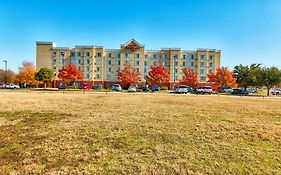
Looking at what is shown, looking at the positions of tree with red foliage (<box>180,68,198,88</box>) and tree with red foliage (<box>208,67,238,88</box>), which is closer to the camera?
tree with red foliage (<box>208,67,238,88</box>)

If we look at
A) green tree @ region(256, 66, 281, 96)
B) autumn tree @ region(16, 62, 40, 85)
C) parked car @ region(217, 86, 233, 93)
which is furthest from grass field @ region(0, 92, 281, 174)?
autumn tree @ region(16, 62, 40, 85)

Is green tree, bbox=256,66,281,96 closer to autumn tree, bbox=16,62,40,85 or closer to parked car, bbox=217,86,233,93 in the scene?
parked car, bbox=217,86,233,93

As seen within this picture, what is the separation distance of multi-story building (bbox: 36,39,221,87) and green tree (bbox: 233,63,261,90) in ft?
53.7

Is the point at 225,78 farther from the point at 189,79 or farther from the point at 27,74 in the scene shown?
the point at 27,74

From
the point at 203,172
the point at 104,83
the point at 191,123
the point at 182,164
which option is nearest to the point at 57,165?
the point at 182,164

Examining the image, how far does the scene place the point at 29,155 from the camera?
239 inches

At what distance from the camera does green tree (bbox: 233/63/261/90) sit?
1877 inches

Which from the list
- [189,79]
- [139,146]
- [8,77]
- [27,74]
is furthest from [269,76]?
[8,77]

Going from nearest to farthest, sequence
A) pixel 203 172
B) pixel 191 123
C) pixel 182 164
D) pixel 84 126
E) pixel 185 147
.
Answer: pixel 203 172 < pixel 182 164 < pixel 185 147 < pixel 84 126 < pixel 191 123

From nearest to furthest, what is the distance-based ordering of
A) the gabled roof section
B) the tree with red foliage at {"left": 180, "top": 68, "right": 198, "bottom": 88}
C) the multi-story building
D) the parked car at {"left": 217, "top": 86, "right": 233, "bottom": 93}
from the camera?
the parked car at {"left": 217, "top": 86, "right": 233, "bottom": 93}, the tree with red foliage at {"left": 180, "top": 68, "right": 198, "bottom": 88}, the gabled roof section, the multi-story building

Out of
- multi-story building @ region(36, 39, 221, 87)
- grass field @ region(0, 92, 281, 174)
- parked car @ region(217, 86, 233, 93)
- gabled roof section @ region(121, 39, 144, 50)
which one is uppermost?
gabled roof section @ region(121, 39, 144, 50)

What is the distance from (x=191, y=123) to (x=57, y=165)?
642 cm

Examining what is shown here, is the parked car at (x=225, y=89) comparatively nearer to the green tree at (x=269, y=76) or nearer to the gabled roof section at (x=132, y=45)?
the green tree at (x=269, y=76)

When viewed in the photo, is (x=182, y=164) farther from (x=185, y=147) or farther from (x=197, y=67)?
(x=197, y=67)
